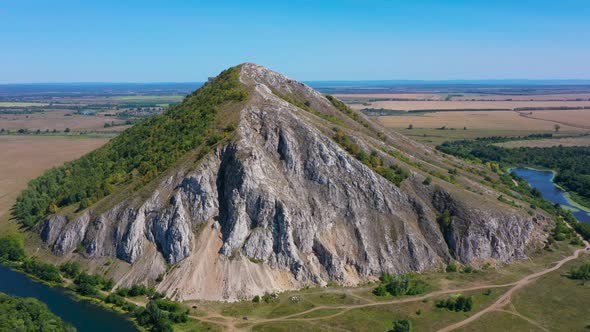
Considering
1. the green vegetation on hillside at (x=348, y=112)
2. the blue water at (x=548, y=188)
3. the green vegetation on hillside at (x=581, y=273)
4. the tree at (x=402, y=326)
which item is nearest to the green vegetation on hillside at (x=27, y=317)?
the tree at (x=402, y=326)

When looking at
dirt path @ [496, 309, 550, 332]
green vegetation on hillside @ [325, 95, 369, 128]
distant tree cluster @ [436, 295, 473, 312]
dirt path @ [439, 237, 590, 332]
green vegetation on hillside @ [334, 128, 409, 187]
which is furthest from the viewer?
green vegetation on hillside @ [325, 95, 369, 128]

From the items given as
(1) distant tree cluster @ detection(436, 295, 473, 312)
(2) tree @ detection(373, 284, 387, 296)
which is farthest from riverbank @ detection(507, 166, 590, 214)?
(2) tree @ detection(373, 284, 387, 296)

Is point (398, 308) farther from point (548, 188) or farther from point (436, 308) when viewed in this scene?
point (548, 188)

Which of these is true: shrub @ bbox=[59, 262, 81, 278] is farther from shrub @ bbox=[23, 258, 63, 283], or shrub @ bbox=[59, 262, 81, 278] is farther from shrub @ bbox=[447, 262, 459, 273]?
shrub @ bbox=[447, 262, 459, 273]

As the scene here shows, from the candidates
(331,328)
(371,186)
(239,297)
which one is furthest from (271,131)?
(331,328)

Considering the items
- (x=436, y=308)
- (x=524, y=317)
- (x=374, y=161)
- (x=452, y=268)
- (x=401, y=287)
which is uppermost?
(x=374, y=161)

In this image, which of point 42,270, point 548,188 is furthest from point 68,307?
point 548,188
